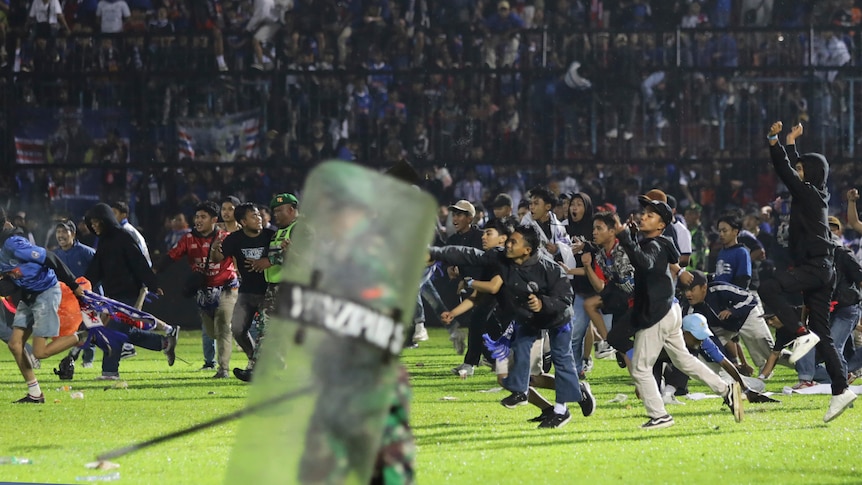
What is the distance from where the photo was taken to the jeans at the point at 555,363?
980 cm

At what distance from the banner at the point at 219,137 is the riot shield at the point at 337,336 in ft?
56.7

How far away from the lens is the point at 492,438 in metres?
9.30

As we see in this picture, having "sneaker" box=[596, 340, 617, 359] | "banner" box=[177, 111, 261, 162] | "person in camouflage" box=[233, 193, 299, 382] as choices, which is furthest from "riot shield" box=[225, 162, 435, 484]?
"banner" box=[177, 111, 261, 162]

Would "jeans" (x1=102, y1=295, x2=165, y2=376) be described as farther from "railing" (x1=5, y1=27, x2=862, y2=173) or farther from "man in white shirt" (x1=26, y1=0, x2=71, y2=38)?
"man in white shirt" (x1=26, y1=0, x2=71, y2=38)

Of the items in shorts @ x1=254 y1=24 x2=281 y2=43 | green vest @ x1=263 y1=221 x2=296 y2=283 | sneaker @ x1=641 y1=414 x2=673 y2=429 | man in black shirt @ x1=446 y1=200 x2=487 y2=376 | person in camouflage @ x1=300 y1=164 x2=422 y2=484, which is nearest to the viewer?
person in camouflage @ x1=300 y1=164 x2=422 y2=484

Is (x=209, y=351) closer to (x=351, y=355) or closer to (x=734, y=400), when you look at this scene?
(x=734, y=400)

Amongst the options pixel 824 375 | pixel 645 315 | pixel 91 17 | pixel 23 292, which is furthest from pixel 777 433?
pixel 91 17

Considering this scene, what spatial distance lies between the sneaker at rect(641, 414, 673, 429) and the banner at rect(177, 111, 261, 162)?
12314 mm

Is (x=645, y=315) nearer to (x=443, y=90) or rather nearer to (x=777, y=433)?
(x=777, y=433)

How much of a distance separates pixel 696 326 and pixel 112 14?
47.8 feet

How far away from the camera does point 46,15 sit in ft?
73.9

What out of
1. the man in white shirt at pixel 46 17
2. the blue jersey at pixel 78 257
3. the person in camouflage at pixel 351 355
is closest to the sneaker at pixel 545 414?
the person in camouflage at pixel 351 355

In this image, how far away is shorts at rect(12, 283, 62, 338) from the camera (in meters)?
11.8

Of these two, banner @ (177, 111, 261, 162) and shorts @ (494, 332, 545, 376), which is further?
banner @ (177, 111, 261, 162)
